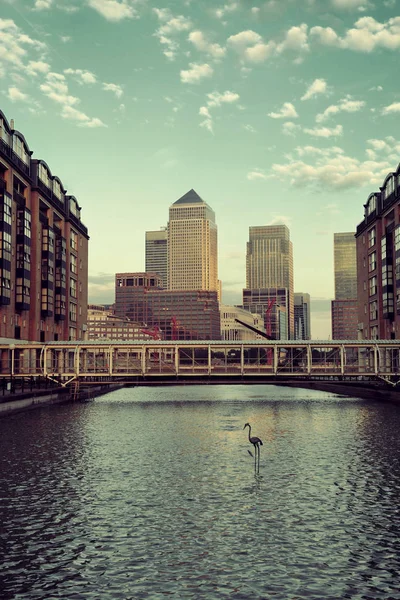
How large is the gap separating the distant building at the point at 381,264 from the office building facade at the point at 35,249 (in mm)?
69173

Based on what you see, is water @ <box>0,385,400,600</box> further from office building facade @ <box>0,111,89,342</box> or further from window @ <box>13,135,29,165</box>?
window @ <box>13,135,29,165</box>

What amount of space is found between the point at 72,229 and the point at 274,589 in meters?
147

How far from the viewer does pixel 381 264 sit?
144 metres

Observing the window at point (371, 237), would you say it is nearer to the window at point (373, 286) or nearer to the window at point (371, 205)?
the window at point (371, 205)

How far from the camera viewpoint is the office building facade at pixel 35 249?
356ft

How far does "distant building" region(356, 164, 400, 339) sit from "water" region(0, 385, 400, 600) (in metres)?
85.5

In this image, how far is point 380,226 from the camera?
145 meters

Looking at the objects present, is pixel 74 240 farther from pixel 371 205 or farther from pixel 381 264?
pixel 381 264

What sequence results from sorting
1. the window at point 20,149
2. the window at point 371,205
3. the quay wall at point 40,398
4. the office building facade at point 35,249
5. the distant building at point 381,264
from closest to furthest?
the quay wall at point 40,398 → the office building facade at point 35,249 → the window at point 20,149 → the distant building at point 381,264 → the window at point 371,205

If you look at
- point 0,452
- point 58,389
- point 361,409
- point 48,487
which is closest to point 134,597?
point 48,487

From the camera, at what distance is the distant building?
131750 millimetres

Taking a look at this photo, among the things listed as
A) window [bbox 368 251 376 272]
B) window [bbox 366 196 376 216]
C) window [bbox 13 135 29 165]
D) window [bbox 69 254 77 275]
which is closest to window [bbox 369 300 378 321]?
window [bbox 368 251 376 272]

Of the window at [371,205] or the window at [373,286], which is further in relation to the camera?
the window at [371,205]

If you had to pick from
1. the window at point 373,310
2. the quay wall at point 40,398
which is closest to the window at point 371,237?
the window at point 373,310
